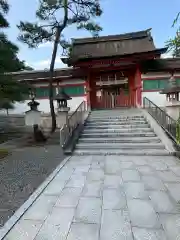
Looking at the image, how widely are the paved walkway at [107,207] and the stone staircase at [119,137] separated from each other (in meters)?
1.58

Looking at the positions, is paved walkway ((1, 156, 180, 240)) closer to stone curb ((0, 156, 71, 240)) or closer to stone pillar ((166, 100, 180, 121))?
stone curb ((0, 156, 71, 240))

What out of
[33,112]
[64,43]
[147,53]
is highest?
[64,43]

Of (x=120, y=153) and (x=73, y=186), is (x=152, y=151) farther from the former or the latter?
(x=73, y=186)

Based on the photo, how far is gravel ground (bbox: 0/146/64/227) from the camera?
331 cm

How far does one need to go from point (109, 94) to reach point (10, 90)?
275 inches

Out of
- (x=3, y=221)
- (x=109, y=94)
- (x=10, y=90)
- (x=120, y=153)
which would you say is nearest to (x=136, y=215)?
(x=3, y=221)

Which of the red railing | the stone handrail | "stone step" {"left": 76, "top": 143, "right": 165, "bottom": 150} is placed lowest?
"stone step" {"left": 76, "top": 143, "right": 165, "bottom": 150}

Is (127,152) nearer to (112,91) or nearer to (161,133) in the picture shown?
(161,133)

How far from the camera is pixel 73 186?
154 inches

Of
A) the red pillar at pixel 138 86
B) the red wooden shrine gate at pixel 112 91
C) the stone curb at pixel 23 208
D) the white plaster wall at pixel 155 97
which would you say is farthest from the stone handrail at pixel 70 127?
the white plaster wall at pixel 155 97

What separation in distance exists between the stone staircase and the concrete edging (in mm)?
133

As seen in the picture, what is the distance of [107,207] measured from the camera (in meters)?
3.03

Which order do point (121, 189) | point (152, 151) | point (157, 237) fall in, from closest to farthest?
point (157, 237), point (121, 189), point (152, 151)

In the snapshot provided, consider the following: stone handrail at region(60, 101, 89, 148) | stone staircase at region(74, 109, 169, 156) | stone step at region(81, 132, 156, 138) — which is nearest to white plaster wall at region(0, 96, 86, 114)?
stone handrail at region(60, 101, 89, 148)
